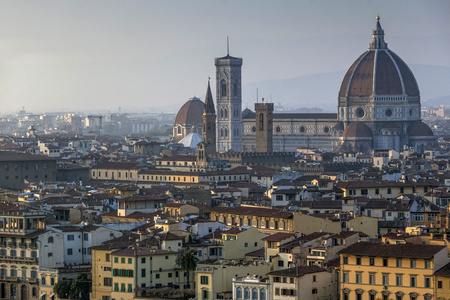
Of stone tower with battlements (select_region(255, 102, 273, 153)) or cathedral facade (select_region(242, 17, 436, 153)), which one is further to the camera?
cathedral facade (select_region(242, 17, 436, 153))

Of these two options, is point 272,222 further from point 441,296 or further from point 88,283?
point 441,296

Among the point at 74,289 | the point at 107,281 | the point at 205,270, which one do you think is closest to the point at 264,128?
the point at 74,289

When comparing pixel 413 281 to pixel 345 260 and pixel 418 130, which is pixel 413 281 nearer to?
pixel 345 260

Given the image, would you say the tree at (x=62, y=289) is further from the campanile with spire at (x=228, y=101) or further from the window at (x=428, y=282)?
the campanile with spire at (x=228, y=101)

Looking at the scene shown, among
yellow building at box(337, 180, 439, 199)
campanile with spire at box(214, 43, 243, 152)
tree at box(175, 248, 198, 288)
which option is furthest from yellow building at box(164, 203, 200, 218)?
campanile with spire at box(214, 43, 243, 152)

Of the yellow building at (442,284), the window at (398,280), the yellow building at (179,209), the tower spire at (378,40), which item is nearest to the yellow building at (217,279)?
the window at (398,280)

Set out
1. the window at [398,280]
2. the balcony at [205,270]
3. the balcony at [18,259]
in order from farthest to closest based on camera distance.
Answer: the balcony at [18,259] < the balcony at [205,270] < the window at [398,280]

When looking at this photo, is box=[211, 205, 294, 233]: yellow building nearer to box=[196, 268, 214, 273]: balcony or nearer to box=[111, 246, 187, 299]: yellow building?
box=[111, 246, 187, 299]: yellow building
